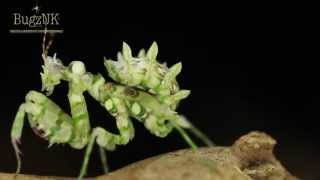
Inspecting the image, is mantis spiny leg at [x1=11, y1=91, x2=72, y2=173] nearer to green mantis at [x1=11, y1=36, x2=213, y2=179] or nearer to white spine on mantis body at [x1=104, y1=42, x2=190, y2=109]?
green mantis at [x1=11, y1=36, x2=213, y2=179]

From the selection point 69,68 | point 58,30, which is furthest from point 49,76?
point 58,30

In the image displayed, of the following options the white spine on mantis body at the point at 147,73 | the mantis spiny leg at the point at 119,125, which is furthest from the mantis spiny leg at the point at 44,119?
the white spine on mantis body at the point at 147,73

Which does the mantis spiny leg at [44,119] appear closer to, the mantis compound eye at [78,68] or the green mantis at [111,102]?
the green mantis at [111,102]

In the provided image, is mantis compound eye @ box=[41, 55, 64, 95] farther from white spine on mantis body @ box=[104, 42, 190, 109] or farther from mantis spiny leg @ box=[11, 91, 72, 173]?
white spine on mantis body @ box=[104, 42, 190, 109]

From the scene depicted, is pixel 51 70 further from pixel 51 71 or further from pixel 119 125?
pixel 119 125

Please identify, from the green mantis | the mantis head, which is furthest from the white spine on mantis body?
the mantis head

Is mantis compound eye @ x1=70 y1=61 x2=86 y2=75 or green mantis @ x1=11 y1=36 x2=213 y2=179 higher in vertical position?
mantis compound eye @ x1=70 y1=61 x2=86 y2=75

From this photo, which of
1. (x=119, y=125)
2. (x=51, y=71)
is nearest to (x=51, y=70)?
(x=51, y=71)
